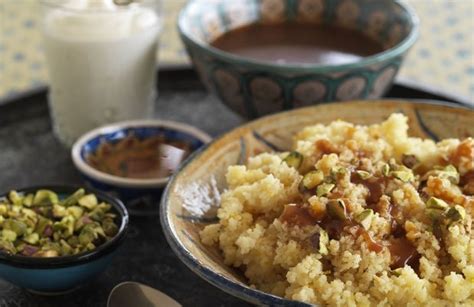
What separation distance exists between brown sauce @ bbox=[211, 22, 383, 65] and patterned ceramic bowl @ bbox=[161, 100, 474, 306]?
0.36 meters

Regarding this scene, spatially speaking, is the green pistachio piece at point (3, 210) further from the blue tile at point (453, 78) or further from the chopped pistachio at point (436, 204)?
the blue tile at point (453, 78)

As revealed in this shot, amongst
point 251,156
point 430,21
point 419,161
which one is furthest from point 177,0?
point 419,161

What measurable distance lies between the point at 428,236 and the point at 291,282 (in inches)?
10.8

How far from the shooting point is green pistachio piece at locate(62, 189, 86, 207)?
187 cm

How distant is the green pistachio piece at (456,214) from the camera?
57.6 inches

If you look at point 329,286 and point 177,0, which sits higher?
point 329,286

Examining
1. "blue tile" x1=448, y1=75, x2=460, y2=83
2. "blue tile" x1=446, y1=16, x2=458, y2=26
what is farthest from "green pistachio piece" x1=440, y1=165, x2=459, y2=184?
"blue tile" x1=446, y1=16, x2=458, y2=26

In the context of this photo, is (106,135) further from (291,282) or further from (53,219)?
(291,282)

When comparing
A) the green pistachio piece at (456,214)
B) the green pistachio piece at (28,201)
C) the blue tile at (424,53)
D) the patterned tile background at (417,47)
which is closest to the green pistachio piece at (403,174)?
the green pistachio piece at (456,214)

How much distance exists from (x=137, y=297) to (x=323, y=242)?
0.47 meters

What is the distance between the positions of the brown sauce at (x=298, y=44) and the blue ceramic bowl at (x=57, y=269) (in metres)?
0.84

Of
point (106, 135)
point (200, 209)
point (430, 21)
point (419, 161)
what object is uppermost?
point (419, 161)

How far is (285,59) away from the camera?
2.35 meters

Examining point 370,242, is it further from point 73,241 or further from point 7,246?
point 7,246
